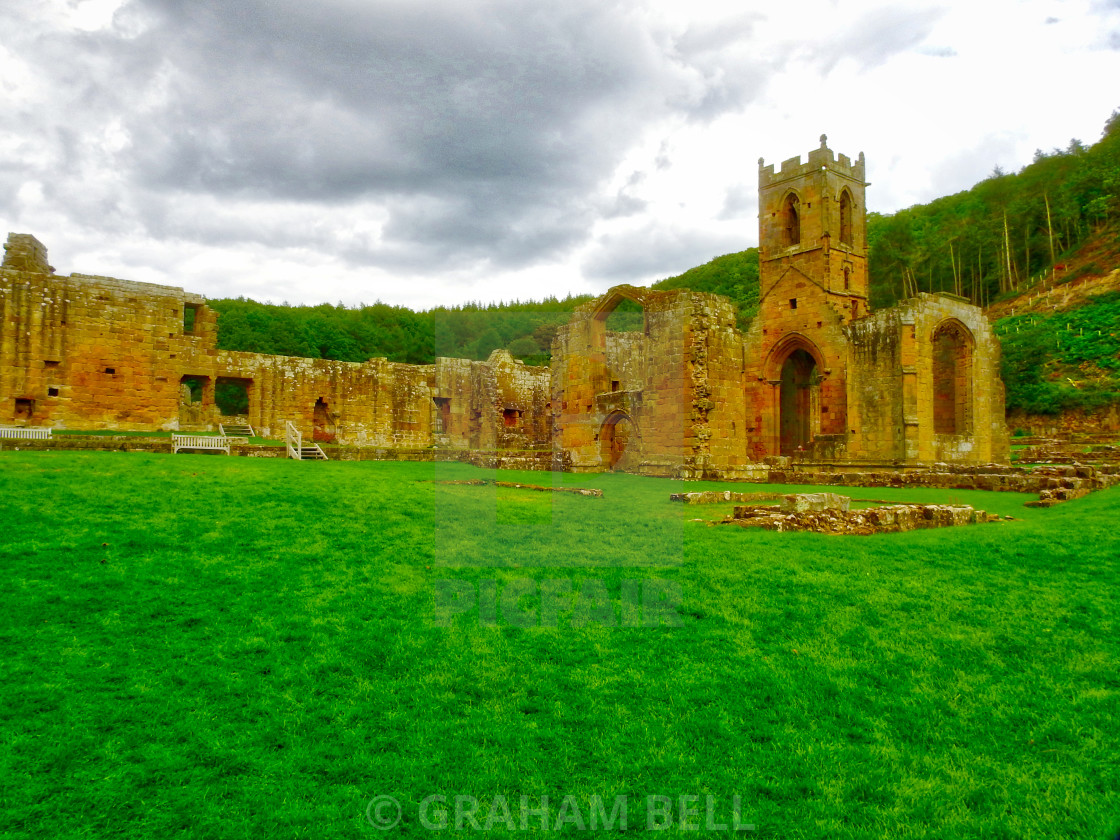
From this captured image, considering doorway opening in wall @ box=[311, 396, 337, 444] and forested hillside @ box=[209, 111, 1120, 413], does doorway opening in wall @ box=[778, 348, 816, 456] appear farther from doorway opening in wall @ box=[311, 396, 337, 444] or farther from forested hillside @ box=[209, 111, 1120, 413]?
doorway opening in wall @ box=[311, 396, 337, 444]

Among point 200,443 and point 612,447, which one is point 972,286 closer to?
point 612,447

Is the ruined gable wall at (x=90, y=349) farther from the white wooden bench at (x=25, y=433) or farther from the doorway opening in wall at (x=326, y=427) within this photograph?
the doorway opening in wall at (x=326, y=427)

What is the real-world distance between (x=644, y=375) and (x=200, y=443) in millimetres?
12979

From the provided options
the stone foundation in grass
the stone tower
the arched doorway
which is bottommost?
the stone foundation in grass

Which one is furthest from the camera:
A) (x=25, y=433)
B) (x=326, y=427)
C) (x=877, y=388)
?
(x=326, y=427)

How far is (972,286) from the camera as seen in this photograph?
56781mm

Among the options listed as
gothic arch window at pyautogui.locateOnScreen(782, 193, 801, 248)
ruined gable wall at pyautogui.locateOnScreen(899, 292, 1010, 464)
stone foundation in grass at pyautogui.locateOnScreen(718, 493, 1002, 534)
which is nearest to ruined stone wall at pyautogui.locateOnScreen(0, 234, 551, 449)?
ruined gable wall at pyautogui.locateOnScreen(899, 292, 1010, 464)

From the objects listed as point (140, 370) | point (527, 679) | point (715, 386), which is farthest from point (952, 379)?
point (140, 370)

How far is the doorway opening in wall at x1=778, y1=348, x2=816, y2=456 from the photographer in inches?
1339

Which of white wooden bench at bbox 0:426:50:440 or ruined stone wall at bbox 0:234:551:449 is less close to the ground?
ruined stone wall at bbox 0:234:551:449

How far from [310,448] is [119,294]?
8.99 metres

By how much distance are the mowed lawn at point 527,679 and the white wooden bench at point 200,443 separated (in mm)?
8079

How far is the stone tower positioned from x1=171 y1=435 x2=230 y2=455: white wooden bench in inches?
1030

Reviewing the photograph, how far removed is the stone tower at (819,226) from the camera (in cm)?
3122
